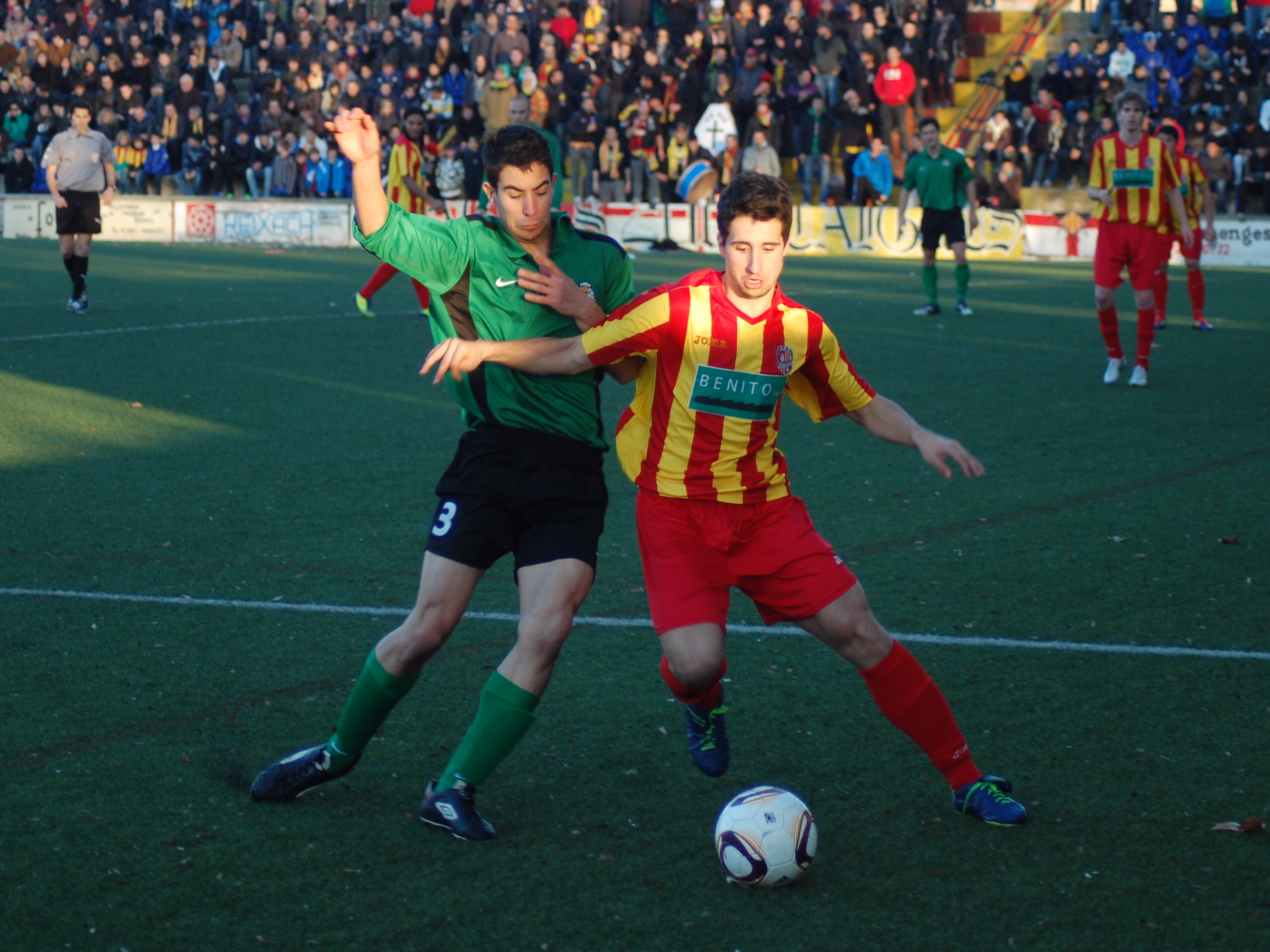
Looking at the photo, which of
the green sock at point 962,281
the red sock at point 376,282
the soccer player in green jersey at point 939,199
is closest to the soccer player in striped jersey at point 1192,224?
the green sock at point 962,281

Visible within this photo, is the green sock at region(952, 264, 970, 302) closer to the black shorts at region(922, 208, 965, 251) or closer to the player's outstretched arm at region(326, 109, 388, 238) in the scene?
the black shorts at region(922, 208, 965, 251)

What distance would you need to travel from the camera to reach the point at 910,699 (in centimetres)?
352

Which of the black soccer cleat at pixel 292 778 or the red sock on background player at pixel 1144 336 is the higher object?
the red sock on background player at pixel 1144 336

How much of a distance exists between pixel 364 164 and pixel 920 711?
1.89 m

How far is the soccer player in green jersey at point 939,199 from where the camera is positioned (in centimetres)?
1518

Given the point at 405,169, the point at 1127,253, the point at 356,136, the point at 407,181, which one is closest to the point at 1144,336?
the point at 1127,253

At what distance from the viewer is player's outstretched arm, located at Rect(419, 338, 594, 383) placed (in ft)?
11.0

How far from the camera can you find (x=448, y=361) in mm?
3324

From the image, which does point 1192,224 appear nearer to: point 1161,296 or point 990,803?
point 1161,296

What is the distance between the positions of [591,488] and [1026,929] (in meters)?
1.43

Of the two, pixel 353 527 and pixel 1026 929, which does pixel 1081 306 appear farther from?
pixel 1026 929

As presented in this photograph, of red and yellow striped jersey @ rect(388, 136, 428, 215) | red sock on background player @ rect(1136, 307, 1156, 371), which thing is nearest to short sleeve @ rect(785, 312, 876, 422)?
red sock on background player @ rect(1136, 307, 1156, 371)

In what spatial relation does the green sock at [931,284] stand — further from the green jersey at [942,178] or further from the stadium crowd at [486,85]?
the stadium crowd at [486,85]

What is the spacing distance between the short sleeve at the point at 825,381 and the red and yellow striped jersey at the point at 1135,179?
7254 millimetres
